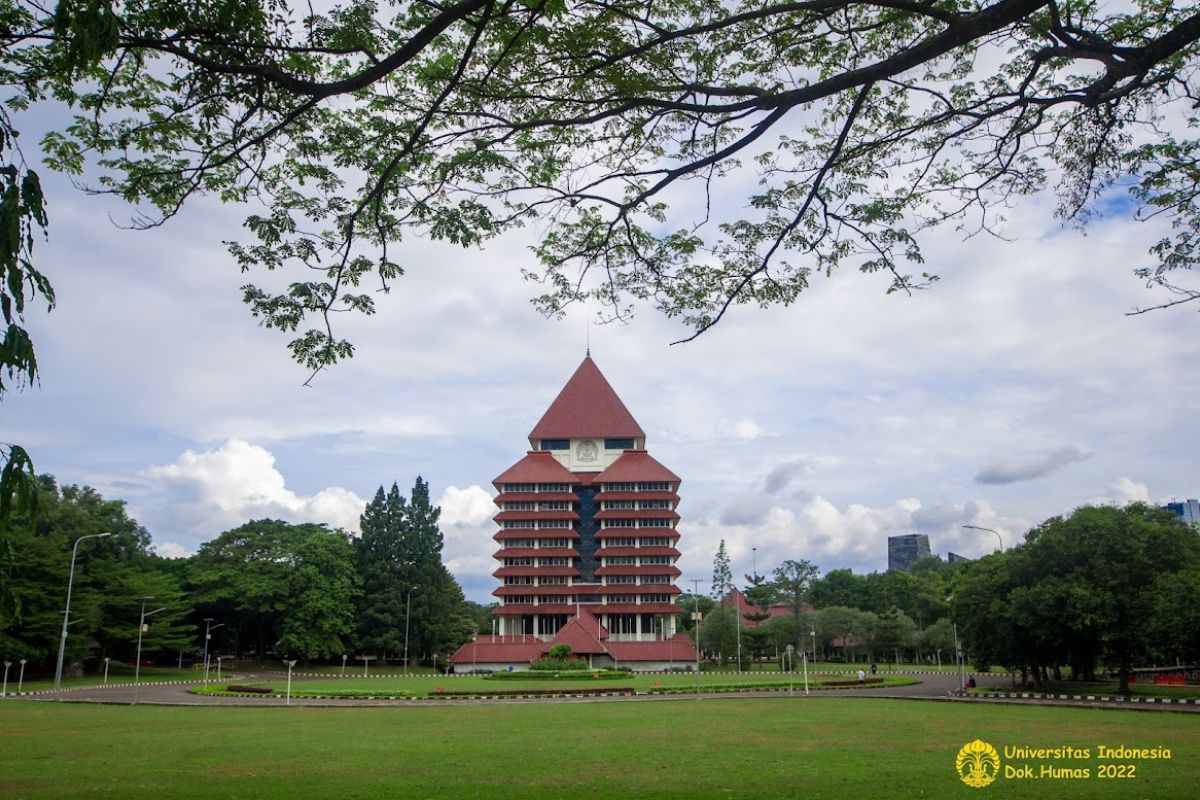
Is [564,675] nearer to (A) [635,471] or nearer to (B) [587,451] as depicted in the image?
(A) [635,471]

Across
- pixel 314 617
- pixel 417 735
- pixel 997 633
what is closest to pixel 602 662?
pixel 314 617

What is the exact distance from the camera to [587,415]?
257ft

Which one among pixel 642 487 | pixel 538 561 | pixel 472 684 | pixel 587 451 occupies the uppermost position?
pixel 587 451

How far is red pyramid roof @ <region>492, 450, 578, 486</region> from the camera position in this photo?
72500 millimetres

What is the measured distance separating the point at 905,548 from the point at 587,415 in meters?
123

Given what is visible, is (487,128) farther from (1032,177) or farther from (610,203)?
(1032,177)

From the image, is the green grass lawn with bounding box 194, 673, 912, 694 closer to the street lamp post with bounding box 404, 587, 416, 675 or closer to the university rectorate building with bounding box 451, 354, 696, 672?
the street lamp post with bounding box 404, 587, 416, 675

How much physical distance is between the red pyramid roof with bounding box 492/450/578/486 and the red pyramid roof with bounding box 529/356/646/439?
3.60m

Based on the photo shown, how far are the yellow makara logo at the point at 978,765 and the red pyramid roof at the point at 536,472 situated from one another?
197ft

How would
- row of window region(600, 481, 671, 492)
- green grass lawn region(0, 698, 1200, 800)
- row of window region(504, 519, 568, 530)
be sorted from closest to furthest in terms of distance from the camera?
green grass lawn region(0, 698, 1200, 800)
row of window region(504, 519, 568, 530)
row of window region(600, 481, 671, 492)

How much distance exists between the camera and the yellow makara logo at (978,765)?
436 inches

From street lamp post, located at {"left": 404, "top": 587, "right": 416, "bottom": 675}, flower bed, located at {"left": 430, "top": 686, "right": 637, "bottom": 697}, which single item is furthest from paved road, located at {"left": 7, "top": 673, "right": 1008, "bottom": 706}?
street lamp post, located at {"left": 404, "top": 587, "right": 416, "bottom": 675}

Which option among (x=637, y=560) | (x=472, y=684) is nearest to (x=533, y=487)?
(x=637, y=560)

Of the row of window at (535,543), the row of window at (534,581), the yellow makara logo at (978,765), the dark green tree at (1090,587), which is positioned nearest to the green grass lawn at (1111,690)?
the dark green tree at (1090,587)
